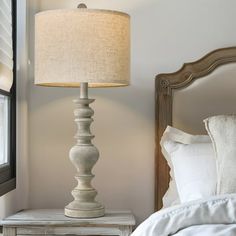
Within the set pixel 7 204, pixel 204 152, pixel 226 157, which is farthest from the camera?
pixel 7 204

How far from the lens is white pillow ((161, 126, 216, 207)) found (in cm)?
243

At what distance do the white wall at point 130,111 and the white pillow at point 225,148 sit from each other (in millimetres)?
604

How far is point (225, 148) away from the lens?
2393 millimetres

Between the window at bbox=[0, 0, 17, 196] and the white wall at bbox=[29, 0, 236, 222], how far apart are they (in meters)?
0.18

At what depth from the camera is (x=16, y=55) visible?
2.89 metres

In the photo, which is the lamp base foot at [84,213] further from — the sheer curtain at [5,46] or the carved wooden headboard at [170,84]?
the sheer curtain at [5,46]

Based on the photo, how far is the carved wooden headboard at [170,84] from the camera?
292 centimetres

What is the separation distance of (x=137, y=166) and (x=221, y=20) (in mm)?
912

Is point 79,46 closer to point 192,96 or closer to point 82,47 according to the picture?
point 82,47

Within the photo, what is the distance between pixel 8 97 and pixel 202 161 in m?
1.03

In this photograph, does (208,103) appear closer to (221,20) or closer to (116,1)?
(221,20)

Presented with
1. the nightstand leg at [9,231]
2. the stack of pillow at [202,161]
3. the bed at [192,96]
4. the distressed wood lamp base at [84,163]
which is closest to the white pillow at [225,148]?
the stack of pillow at [202,161]

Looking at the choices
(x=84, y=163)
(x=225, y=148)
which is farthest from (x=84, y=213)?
(x=225, y=148)

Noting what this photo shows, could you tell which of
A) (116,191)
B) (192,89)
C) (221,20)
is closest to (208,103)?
(192,89)
